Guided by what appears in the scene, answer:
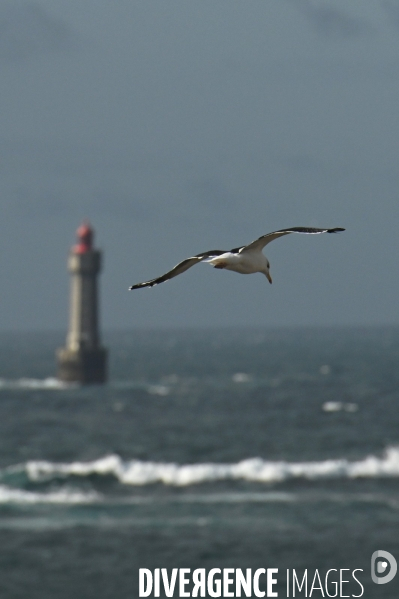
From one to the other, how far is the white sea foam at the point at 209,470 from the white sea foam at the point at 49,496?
14.4 ft

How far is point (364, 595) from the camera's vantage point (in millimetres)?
49938

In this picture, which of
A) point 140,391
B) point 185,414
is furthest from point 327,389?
point 185,414

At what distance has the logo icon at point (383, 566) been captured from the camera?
2076 inches

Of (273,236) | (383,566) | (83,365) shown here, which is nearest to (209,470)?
(383,566)

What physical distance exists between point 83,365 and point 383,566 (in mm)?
73957

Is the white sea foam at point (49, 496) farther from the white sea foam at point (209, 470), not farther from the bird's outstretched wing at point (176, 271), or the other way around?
the bird's outstretched wing at point (176, 271)

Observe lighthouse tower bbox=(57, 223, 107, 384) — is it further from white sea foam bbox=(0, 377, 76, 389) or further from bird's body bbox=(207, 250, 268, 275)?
bird's body bbox=(207, 250, 268, 275)

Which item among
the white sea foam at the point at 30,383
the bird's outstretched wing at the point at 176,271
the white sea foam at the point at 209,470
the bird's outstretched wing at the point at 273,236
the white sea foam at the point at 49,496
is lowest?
the bird's outstretched wing at the point at 176,271

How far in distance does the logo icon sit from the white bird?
41.4 meters

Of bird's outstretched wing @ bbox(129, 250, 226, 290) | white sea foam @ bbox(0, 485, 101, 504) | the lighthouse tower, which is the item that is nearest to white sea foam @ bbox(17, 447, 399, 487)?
white sea foam @ bbox(0, 485, 101, 504)

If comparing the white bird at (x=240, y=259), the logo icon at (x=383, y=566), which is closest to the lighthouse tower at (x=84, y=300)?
the logo icon at (x=383, y=566)

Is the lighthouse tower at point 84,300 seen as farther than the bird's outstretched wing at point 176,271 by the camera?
Yes

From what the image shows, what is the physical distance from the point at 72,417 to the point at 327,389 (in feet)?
153

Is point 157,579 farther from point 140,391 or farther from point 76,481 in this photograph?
point 140,391
